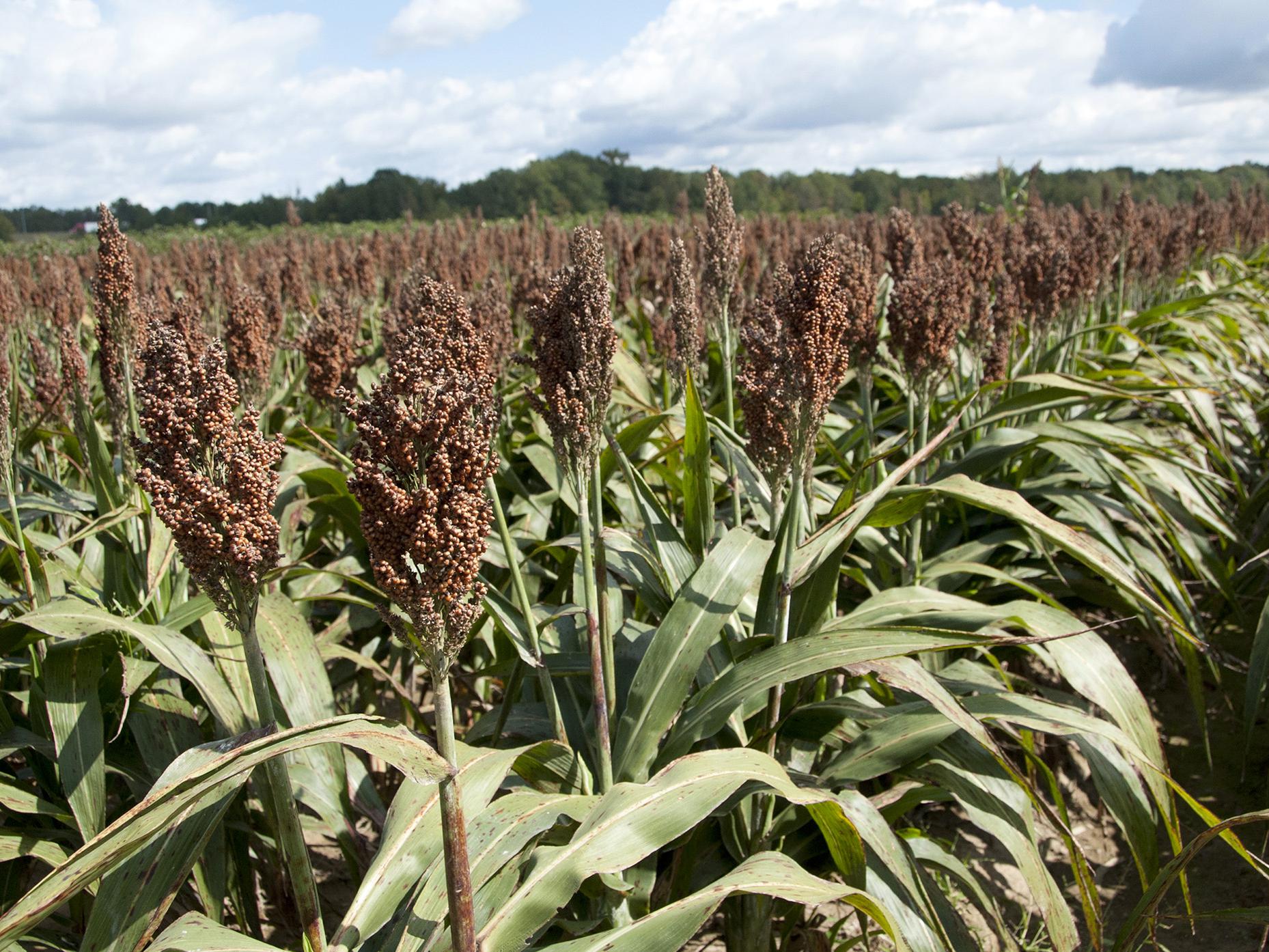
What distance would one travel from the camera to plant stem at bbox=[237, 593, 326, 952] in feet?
5.41

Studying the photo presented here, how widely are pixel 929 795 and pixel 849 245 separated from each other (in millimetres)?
2307

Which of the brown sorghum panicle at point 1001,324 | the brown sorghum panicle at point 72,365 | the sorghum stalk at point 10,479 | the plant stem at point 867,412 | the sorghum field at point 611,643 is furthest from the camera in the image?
the brown sorghum panicle at point 1001,324

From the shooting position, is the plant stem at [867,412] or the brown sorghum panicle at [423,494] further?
the plant stem at [867,412]

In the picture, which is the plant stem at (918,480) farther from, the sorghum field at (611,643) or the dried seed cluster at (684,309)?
the dried seed cluster at (684,309)

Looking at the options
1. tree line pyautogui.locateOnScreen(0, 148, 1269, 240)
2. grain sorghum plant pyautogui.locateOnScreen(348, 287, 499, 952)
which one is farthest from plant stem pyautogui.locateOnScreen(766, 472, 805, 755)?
tree line pyautogui.locateOnScreen(0, 148, 1269, 240)

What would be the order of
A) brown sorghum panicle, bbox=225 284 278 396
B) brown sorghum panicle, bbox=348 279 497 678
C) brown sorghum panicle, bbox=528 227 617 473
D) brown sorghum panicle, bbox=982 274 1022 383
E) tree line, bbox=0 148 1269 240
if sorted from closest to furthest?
1. brown sorghum panicle, bbox=348 279 497 678
2. brown sorghum panicle, bbox=528 227 617 473
3. brown sorghum panicle, bbox=225 284 278 396
4. brown sorghum panicle, bbox=982 274 1022 383
5. tree line, bbox=0 148 1269 240

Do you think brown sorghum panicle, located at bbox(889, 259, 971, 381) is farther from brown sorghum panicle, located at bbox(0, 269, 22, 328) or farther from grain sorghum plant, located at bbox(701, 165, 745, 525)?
brown sorghum panicle, located at bbox(0, 269, 22, 328)

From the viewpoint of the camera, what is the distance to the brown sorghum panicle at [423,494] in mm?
1428

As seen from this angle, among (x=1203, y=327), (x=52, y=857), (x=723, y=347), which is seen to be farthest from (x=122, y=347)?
(x=1203, y=327)

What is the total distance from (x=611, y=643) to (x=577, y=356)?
76 cm

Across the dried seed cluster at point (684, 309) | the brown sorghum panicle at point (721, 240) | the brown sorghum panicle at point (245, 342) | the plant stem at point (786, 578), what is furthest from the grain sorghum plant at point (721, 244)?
the brown sorghum panicle at point (245, 342)

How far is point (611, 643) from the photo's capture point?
2.35 metres

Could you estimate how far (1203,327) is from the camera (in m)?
6.61

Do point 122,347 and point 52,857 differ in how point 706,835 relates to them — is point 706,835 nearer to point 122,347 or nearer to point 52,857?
point 52,857
